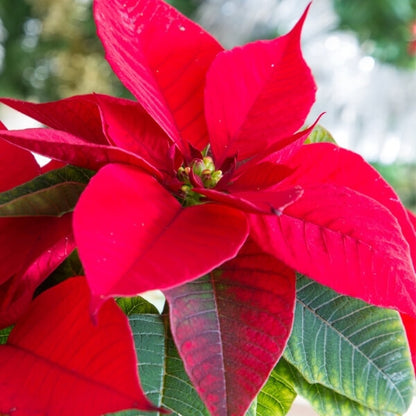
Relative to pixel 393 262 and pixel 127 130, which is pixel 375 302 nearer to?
pixel 393 262

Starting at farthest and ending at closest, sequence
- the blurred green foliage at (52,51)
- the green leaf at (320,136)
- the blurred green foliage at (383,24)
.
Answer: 1. the blurred green foliage at (52,51)
2. the blurred green foliage at (383,24)
3. the green leaf at (320,136)

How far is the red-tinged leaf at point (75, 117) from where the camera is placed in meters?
0.26

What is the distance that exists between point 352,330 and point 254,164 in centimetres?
8

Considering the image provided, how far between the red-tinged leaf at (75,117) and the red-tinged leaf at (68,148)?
37mm

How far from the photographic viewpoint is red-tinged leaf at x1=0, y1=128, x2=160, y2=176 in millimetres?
208

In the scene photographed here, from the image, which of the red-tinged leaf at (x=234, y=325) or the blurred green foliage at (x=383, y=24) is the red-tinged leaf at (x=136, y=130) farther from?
the blurred green foliage at (x=383, y=24)

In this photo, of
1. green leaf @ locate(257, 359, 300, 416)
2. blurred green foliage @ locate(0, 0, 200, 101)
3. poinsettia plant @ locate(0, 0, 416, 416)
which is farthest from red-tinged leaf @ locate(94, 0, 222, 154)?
blurred green foliage @ locate(0, 0, 200, 101)

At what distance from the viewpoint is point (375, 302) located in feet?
0.69

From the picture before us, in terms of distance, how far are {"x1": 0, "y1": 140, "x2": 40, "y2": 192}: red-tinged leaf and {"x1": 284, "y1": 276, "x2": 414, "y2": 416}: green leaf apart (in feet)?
0.39

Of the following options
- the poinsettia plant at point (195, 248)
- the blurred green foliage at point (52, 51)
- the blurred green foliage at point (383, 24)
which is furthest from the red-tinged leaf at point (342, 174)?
the blurred green foliage at point (52, 51)

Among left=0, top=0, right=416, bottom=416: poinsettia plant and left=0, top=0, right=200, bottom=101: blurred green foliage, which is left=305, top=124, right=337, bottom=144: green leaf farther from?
left=0, top=0, right=200, bottom=101: blurred green foliage

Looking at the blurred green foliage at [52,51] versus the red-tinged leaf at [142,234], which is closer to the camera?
the red-tinged leaf at [142,234]

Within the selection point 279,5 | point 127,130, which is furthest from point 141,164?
point 279,5

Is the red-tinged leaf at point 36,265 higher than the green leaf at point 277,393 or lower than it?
higher
